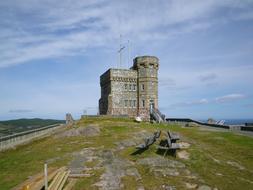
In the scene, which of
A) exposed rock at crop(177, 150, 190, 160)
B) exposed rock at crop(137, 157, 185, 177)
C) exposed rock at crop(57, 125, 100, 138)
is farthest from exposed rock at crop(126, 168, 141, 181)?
exposed rock at crop(57, 125, 100, 138)

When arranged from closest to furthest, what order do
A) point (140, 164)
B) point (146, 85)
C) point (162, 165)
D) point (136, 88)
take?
point (162, 165)
point (140, 164)
point (146, 85)
point (136, 88)

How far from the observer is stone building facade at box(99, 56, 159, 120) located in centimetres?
5888

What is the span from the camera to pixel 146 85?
196 feet

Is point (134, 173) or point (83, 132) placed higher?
point (83, 132)

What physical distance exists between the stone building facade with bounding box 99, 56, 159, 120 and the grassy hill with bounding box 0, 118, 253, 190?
31.3m

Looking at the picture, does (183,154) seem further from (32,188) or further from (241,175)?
(32,188)

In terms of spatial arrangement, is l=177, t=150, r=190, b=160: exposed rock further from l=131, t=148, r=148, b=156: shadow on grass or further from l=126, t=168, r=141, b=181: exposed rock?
l=126, t=168, r=141, b=181: exposed rock

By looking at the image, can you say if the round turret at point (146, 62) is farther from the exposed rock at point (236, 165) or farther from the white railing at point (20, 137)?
the exposed rock at point (236, 165)

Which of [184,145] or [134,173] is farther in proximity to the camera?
[184,145]

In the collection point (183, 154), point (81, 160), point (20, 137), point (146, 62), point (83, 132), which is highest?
point (146, 62)

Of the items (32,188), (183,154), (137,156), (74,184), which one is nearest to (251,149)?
(183,154)

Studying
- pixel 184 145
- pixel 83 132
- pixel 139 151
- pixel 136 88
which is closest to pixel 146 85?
pixel 136 88

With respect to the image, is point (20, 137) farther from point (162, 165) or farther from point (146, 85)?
point (146, 85)

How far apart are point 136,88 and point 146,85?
7.62ft
